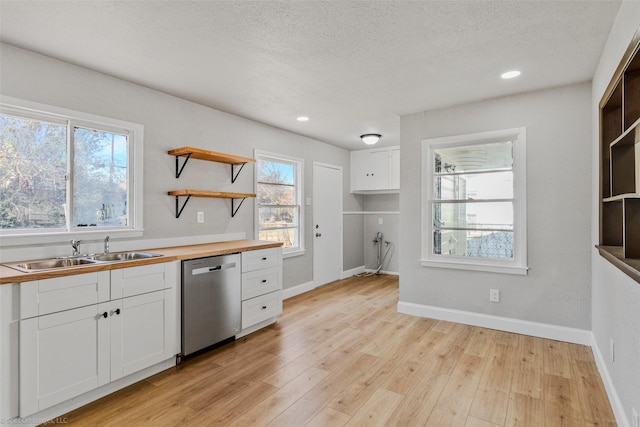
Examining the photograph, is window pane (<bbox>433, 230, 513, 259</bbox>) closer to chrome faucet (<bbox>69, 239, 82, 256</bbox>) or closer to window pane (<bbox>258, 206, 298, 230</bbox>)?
window pane (<bbox>258, 206, 298, 230</bbox>)

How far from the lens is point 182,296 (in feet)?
9.08

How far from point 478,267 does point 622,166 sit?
5.57ft

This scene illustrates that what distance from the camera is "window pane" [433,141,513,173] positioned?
3.55m

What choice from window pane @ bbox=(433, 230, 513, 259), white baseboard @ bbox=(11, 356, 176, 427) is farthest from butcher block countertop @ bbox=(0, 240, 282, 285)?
window pane @ bbox=(433, 230, 513, 259)

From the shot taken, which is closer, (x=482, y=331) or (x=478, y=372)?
(x=478, y=372)

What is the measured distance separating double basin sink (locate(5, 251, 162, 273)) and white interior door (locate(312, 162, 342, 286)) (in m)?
2.93

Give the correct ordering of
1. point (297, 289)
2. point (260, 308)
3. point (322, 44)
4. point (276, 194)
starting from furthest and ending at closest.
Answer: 1. point (297, 289)
2. point (276, 194)
3. point (260, 308)
4. point (322, 44)

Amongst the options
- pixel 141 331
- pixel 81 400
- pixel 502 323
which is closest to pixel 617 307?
pixel 502 323

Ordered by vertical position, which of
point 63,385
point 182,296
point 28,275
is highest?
point 28,275

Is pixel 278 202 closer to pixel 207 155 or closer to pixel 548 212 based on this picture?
pixel 207 155

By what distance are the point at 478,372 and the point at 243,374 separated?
6.05 feet

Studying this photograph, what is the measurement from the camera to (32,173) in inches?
98.7

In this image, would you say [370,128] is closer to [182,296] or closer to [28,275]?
[182,296]

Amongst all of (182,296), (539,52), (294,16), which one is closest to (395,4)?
(294,16)
